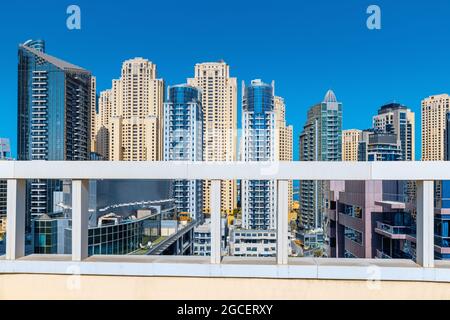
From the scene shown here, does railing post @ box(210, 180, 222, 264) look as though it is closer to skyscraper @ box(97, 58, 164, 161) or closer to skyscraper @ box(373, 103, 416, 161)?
skyscraper @ box(373, 103, 416, 161)

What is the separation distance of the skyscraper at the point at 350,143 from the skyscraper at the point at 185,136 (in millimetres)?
8289

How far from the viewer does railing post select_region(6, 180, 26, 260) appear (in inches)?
80.2

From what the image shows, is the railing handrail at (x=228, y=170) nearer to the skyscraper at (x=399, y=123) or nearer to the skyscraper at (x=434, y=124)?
the skyscraper at (x=434, y=124)

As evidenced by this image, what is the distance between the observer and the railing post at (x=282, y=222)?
1.93 metres

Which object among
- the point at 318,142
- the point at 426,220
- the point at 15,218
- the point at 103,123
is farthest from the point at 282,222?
the point at 103,123

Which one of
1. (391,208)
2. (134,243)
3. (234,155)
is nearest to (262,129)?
(234,155)

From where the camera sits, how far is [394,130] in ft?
68.0

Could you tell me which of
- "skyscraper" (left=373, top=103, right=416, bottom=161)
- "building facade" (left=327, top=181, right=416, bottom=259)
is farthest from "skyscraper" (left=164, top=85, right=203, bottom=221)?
"building facade" (left=327, top=181, right=416, bottom=259)

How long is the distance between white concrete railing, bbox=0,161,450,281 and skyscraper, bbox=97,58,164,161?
70.6 ft

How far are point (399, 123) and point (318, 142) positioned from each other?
514 cm

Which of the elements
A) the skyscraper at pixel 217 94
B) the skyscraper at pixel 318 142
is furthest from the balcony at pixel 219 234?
the skyscraper at pixel 217 94

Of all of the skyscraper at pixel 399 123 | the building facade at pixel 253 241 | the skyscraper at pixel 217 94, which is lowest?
the building facade at pixel 253 241
